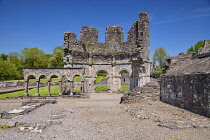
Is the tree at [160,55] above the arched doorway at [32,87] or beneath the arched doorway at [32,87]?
above

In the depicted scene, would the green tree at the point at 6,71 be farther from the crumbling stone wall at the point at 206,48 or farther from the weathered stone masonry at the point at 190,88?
the crumbling stone wall at the point at 206,48

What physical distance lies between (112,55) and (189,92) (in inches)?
731

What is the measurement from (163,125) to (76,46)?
69.1ft

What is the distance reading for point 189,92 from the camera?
709cm

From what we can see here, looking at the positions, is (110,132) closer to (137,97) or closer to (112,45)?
(137,97)

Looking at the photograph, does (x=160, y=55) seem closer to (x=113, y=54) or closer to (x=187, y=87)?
(x=113, y=54)

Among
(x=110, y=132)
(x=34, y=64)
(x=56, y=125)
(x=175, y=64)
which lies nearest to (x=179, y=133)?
(x=110, y=132)

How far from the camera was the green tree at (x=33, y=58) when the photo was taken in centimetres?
5081

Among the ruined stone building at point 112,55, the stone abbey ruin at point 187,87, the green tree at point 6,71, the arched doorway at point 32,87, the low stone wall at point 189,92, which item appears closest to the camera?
the low stone wall at point 189,92

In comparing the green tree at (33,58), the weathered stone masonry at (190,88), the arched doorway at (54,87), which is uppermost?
the green tree at (33,58)

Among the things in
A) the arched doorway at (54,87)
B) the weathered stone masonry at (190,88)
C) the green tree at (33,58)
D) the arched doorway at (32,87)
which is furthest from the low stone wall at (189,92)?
the green tree at (33,58)

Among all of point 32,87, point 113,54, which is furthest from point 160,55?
point 32,87

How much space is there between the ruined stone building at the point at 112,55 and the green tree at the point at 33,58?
102ft

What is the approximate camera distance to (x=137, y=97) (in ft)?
34.8
